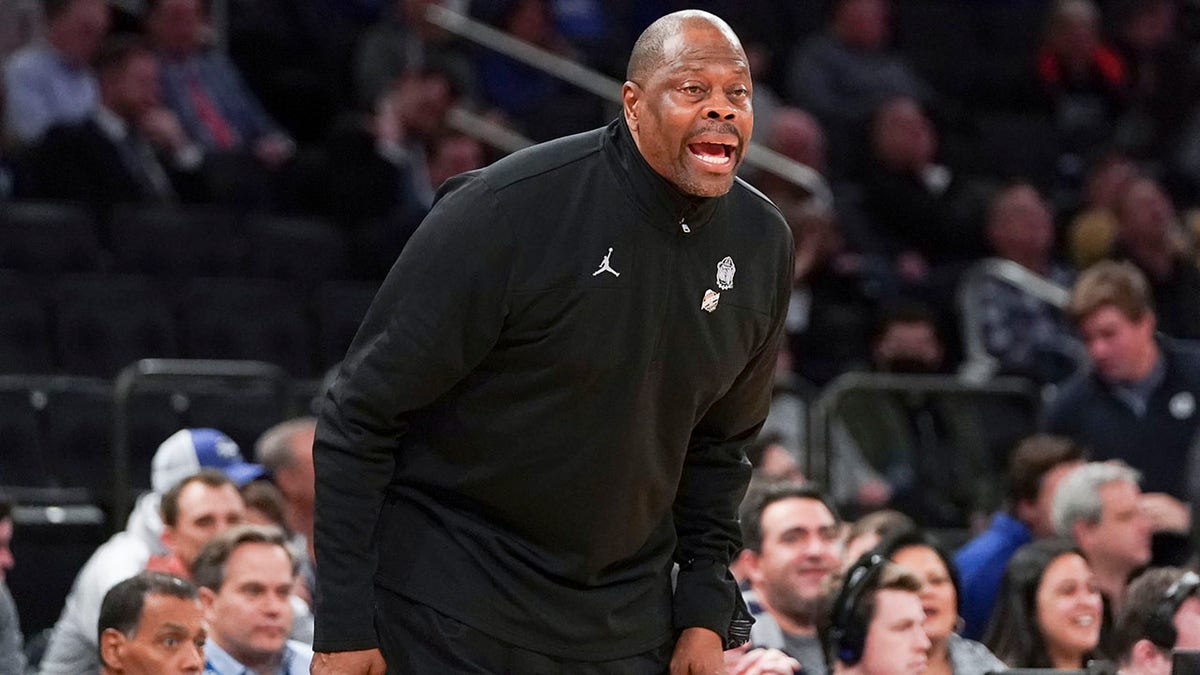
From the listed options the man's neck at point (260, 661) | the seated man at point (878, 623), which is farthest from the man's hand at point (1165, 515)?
the man's neck at point (260, 661)

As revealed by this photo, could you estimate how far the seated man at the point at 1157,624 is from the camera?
474cm

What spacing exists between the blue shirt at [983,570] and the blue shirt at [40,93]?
14.3ft

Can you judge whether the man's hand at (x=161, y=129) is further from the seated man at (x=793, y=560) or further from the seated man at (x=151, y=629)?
the seated man at (x=151, y=629)

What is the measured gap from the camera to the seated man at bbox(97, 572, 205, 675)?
439 centimetres

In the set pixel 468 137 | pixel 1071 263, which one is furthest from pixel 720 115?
pixel 1071 263

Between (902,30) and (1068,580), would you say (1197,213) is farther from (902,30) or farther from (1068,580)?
(1068,580)

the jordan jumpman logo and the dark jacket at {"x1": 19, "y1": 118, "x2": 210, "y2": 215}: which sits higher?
the dark jacket at {"x1": 19, "y1": 118, "x2": 210, "y2": 215}

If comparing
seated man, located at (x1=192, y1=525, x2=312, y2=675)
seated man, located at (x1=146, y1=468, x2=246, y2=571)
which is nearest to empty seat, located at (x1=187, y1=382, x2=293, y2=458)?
seated man, located at (x1=146, y1=468, x2=246, y2=571)

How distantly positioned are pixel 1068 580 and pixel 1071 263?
4.84 metres

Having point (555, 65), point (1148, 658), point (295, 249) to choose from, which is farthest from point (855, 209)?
point (1148, 658)

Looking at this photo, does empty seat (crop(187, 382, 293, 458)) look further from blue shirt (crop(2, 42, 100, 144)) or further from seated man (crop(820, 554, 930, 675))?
seated man (crop(820, 554, 930, 675))

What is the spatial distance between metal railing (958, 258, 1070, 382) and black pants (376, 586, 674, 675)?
5.67m

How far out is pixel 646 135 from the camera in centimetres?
279

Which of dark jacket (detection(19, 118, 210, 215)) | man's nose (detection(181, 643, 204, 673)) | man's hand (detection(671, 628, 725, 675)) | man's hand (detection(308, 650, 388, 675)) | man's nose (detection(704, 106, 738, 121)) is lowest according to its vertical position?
man's nose (detection(181, 643, 204, 673))
